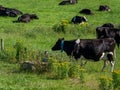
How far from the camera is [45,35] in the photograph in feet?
92.5

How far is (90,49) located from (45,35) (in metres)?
8.78

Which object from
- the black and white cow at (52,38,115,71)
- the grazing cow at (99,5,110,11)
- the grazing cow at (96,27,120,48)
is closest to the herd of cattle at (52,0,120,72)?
the black and white cow at (52,38,115,71)

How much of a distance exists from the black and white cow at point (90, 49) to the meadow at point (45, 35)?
45 cm

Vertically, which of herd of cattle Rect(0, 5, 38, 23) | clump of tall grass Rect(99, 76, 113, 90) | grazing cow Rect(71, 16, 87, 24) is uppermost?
clump of tall grass Rect(99, 76, 113, 90)

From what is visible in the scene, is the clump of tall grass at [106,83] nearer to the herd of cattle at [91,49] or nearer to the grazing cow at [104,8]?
the herd of cattle at [91,49]

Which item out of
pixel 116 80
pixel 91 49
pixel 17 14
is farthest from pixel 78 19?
pixel 116 80

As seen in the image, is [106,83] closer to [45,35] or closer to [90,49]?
[90,49]

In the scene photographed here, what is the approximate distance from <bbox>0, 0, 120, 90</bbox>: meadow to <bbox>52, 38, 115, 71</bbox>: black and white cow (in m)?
0.45

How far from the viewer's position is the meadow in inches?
672

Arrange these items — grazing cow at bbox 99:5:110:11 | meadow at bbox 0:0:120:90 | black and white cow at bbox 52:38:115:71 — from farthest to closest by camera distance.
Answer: grazing cow at bbox 99:5:110:11, black and white cow at bbox 52:38:115:71, meadow at bbox 0:0:120:90

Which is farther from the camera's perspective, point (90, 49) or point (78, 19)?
point (78, 19)

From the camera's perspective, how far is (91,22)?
32.9 m

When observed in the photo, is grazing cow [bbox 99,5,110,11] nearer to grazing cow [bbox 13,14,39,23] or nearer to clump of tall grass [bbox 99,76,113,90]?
grazing cow [bbox 13,14,39,23]

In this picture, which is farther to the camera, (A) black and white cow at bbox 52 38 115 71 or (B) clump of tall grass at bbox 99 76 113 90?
(A) black and white cow at bbox 52 38 115 71
